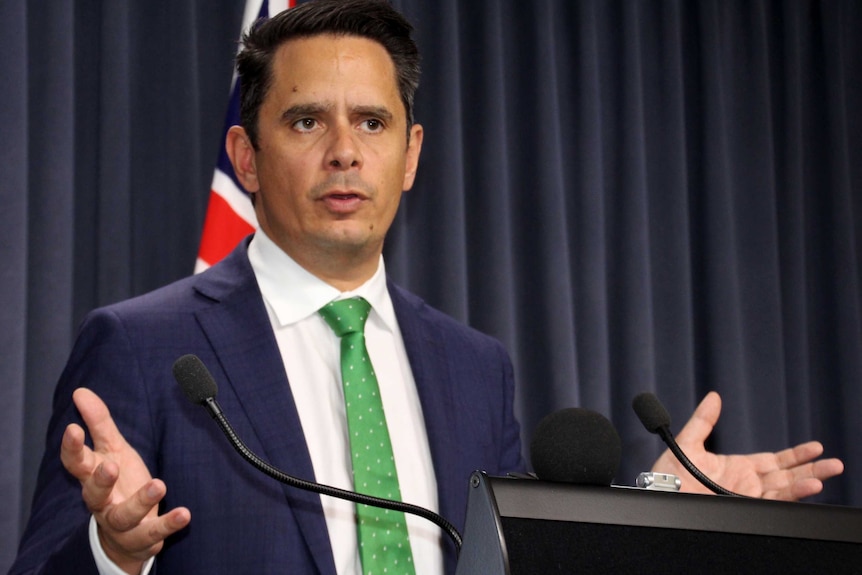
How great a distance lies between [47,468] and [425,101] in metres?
1.82

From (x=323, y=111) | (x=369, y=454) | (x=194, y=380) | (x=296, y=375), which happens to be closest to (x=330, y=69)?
(x=323, y=111)

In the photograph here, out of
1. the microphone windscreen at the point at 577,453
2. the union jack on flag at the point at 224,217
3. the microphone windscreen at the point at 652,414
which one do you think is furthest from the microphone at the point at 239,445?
the union jack on flag at the point at 224,217

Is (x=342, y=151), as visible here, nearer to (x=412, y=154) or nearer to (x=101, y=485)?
(x=412, y=154)

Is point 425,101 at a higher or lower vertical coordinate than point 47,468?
higher

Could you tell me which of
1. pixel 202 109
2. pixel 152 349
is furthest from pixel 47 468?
pixel 202 109

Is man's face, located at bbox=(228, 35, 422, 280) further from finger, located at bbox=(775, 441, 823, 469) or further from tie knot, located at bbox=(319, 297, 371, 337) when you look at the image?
finger, located at bbox=(775, 441, 823, 469)

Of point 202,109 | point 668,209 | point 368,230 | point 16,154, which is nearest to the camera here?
point 368,230

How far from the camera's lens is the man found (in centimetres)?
165

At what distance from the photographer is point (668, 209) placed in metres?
3.43

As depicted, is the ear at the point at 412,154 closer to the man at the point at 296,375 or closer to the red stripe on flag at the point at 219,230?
the man at the point at 296,375

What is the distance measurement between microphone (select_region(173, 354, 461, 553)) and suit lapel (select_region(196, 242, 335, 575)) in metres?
0.31

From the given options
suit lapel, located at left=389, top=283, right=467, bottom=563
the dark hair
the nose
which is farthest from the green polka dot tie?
the dark hair

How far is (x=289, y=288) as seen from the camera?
200 centimetres

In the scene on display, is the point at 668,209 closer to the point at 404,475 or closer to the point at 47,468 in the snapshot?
the point at 404,475
